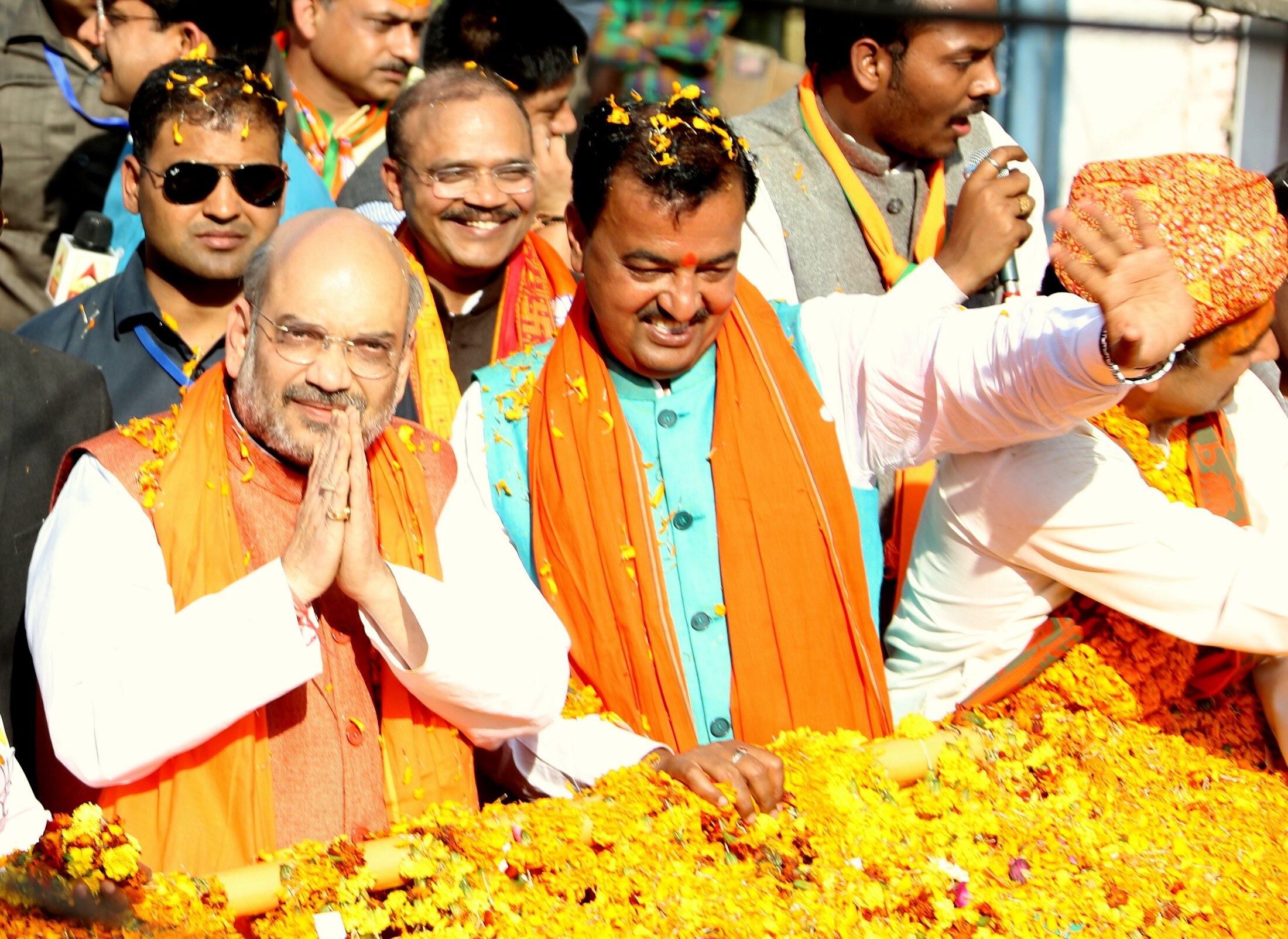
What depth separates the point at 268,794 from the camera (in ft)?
9.57

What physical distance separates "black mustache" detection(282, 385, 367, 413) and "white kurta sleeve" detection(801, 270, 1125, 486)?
1127 millimetres

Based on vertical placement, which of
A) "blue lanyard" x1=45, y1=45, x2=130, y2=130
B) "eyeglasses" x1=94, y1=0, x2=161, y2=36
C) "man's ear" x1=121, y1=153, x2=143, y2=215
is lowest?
"man's ear" x1=121, y1=153, x2=143, y2=215

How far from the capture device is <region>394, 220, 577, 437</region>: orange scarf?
4129mm

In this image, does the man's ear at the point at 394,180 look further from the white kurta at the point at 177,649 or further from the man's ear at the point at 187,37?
the white kurta at the point at 177,649

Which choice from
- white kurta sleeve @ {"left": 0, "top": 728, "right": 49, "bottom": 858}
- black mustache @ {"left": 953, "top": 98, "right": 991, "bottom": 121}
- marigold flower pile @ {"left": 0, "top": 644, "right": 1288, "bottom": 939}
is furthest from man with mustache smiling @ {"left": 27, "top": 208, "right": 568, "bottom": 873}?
black mustache @ {"left": 953, "top": 98, "right": 991, "bottom": 121}

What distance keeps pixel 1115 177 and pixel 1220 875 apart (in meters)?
1.50

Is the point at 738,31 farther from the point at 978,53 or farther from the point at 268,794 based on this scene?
the point at 268,794

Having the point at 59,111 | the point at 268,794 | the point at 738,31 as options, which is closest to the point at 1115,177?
the point at 268,794

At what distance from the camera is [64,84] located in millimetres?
5340

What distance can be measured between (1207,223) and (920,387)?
698 millimetres

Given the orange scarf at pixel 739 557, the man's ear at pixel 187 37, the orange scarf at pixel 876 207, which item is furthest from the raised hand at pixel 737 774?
the man's ear at pixel 187 37

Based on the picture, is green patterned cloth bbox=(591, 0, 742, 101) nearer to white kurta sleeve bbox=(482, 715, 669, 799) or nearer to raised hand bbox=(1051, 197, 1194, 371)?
raised hand bbox=(1051, 197, 1194, 371)

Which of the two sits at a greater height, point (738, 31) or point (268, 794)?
point (738, 31)

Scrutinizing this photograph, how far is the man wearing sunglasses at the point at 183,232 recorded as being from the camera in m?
4.04
